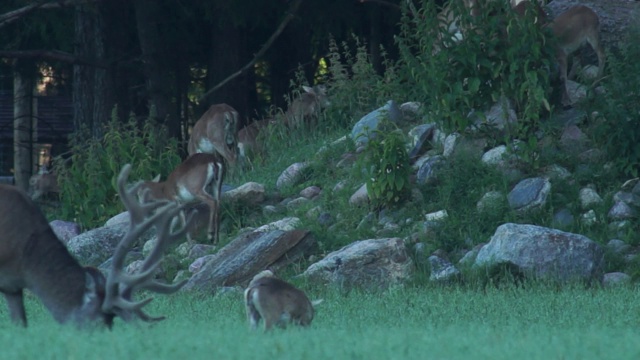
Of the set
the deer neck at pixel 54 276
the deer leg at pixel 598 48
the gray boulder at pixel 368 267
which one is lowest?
the gray boulder at pixel 368 267

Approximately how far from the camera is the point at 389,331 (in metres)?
8.68

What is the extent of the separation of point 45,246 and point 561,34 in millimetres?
9359

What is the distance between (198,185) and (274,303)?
7995 mm

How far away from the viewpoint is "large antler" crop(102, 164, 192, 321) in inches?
333

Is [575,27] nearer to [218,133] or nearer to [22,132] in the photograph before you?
[218,133]

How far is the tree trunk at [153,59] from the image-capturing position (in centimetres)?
2144

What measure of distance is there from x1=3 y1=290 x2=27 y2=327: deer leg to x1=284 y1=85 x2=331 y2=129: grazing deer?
11.3 meters

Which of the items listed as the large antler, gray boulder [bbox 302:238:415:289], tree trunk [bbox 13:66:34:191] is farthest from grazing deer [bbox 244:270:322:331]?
tree trunk [bbox 13:66:34:191]

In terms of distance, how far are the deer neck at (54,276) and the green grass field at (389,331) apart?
153 millimetres

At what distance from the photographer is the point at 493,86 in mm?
15633

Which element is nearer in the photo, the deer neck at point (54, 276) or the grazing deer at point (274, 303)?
the deer neck at point (54, 276)

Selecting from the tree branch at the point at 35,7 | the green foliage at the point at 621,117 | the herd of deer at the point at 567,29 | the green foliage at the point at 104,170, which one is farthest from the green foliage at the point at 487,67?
the tree branch at the point at 35,7

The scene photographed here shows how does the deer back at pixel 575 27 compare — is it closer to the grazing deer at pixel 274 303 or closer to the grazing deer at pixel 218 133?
the grazing deer at pixel 218 133

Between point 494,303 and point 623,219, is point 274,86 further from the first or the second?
point 494,303
